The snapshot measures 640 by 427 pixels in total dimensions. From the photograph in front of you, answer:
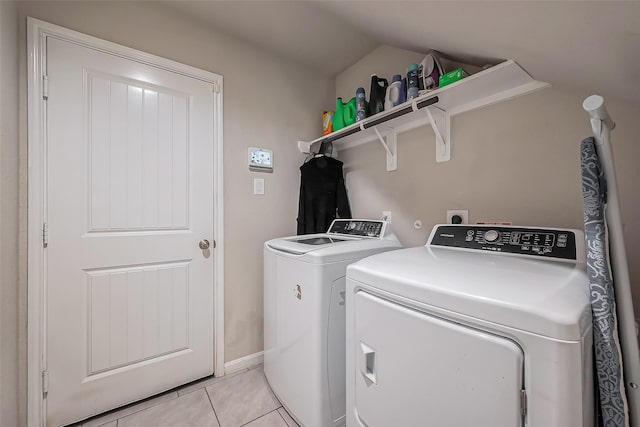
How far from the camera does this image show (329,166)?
2.21 m

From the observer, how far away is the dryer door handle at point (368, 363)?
0.88 meters

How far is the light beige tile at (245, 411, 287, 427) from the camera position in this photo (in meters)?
1.38

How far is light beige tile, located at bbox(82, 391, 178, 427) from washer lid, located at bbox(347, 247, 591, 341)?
1.58 m

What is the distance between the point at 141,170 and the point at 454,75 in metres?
1.89

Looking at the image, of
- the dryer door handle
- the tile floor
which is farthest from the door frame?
the dryer door handle

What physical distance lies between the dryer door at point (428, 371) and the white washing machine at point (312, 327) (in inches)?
10.8

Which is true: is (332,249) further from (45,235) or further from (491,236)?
(45,235)

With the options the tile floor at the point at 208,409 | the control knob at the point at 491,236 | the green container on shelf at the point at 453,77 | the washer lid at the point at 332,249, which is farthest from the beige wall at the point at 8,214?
the control knob at the point at 491,236

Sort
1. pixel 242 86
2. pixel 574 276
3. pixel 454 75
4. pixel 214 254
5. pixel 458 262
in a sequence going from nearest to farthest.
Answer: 1. pixel 574 276
2. pixel 458 262
3. pixel 454 75
4. pixel 214 254
5. pixel 242 86

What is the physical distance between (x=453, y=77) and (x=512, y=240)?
0.85m

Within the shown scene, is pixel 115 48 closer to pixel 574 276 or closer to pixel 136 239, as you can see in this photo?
pixel 136 239

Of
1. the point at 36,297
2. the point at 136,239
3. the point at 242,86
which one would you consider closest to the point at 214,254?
the point at 136,239

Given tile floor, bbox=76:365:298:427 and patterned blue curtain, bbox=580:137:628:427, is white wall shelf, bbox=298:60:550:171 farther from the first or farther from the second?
tile floor, bbox=76:365:298:427

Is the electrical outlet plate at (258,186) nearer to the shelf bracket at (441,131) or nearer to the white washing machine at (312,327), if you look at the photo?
the white washing machine at (312,327)
